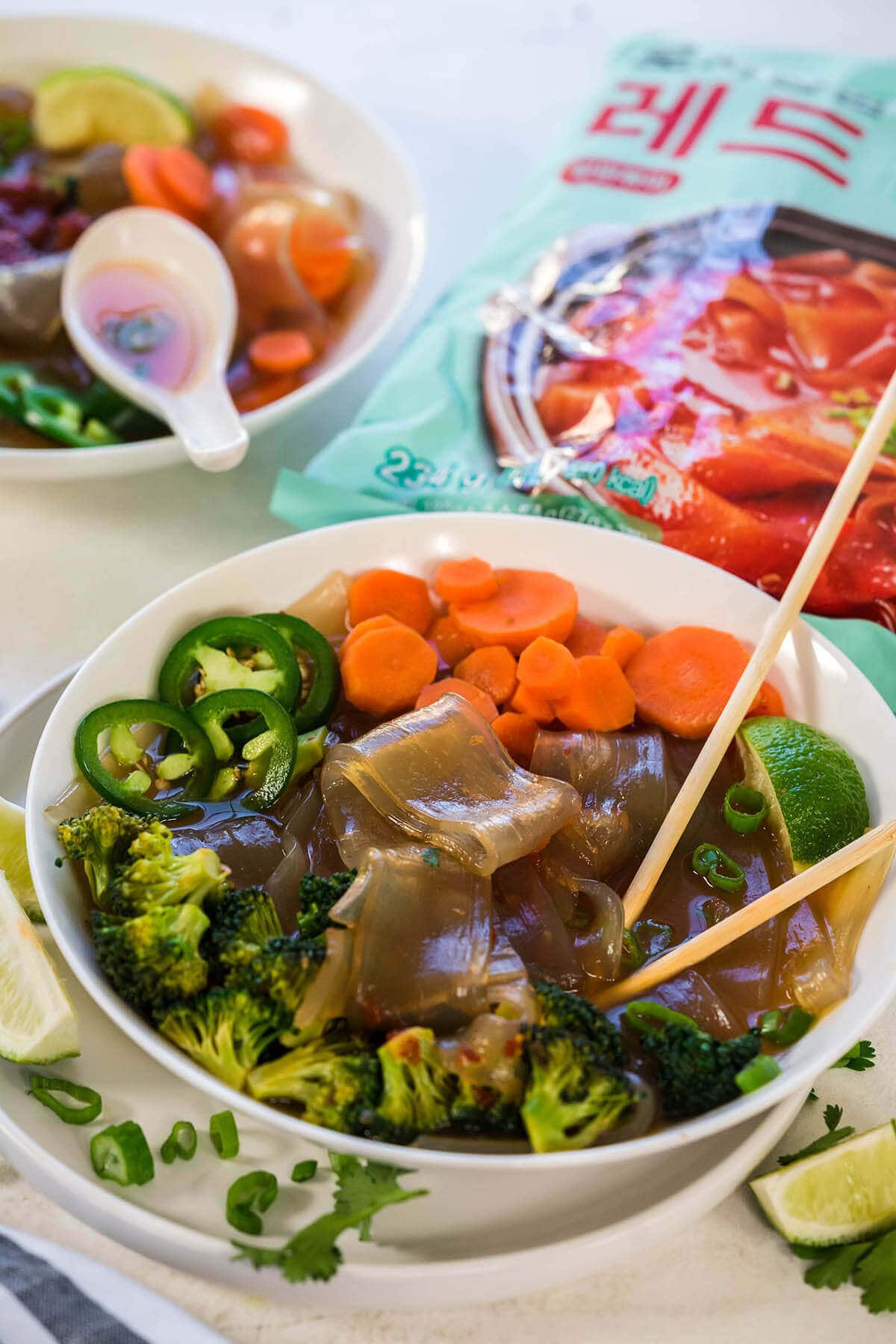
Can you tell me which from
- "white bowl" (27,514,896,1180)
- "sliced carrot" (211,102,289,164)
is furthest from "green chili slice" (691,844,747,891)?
"sliced carrot" (211,102,289,164)

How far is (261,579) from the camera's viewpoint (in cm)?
187

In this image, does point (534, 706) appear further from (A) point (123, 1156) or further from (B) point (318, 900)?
(A) point (123, 1156)

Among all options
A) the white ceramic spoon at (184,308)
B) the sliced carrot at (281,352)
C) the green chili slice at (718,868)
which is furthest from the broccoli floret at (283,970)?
the sliced carrot at (281,352)

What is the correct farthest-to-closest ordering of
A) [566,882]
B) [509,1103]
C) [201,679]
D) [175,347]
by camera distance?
[175,347] < [201,679] < [566,882] < [509,1103]

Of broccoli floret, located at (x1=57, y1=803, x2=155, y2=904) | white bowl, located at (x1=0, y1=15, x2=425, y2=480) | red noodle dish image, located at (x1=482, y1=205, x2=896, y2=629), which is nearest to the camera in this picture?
broccoli floret, located at (x1=57, y1=803, x2=155, y2=904)

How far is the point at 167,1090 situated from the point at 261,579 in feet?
2.62

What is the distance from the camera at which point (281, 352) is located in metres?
2.50

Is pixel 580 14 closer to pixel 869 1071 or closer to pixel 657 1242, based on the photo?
pixel 869 1071

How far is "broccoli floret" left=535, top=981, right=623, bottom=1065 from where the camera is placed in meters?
1.31

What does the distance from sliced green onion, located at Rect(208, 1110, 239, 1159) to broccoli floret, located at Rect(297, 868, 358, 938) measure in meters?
0.23

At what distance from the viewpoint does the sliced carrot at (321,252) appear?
2623 mm

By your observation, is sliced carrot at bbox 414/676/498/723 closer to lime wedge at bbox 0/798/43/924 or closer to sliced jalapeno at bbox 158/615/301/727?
sliced jalapeno at bbox 158/615/301/727

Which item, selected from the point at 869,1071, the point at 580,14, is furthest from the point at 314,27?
the point at 869,1071

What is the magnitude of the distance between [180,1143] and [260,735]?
58cm
